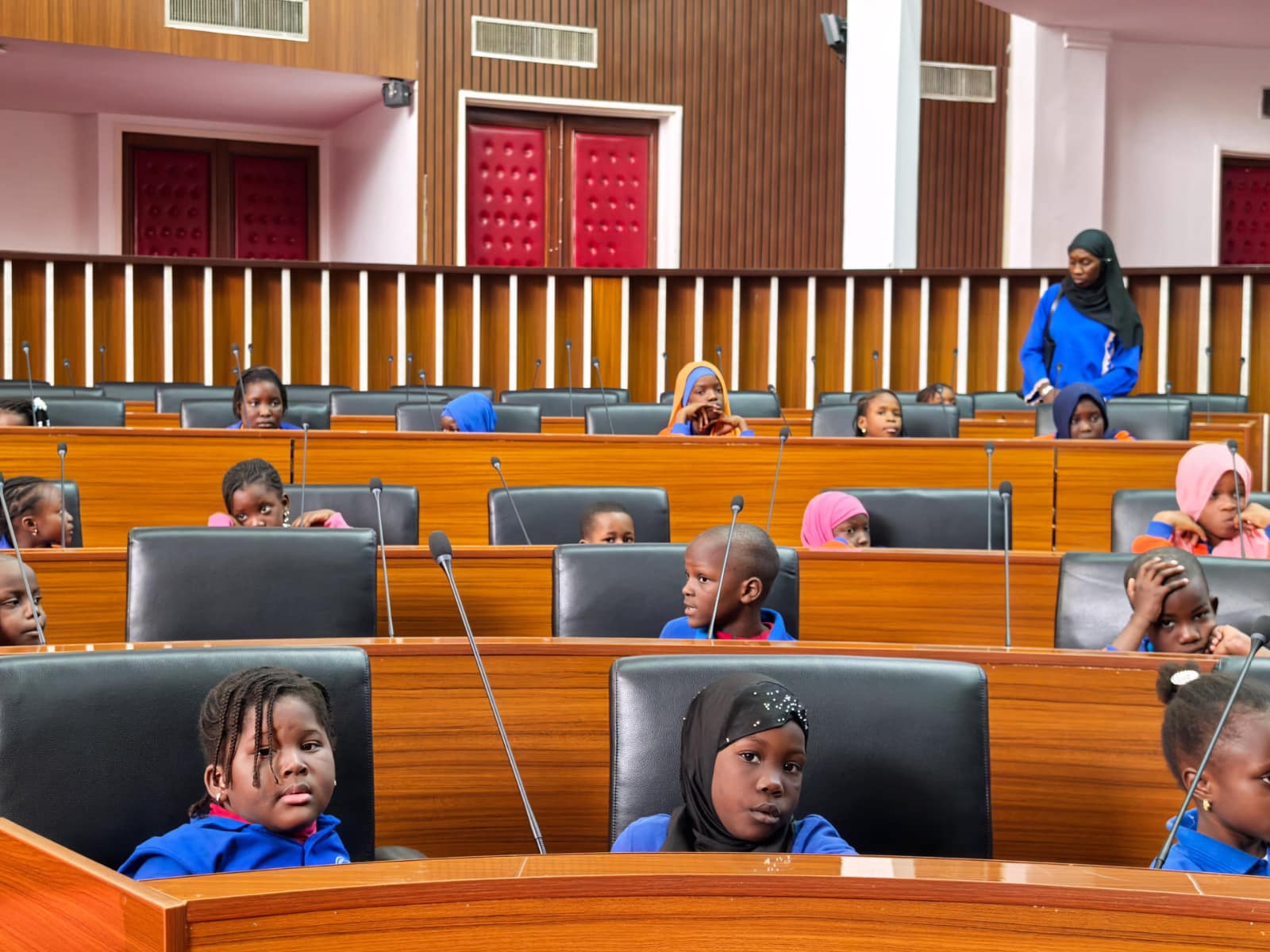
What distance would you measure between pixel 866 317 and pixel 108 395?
4.56 m

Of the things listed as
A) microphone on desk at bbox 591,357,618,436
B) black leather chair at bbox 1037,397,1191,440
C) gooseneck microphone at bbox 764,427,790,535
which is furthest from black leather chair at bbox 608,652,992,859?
black leather chair at bbox 1037,397,1191,440

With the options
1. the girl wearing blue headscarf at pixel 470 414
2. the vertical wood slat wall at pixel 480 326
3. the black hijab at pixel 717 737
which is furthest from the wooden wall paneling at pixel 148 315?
the black hijab at pixel 717 737

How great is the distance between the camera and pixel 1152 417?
5.74 meters

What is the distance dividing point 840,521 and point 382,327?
19.3 ft

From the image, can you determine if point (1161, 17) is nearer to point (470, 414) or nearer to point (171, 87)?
point (470, 414)

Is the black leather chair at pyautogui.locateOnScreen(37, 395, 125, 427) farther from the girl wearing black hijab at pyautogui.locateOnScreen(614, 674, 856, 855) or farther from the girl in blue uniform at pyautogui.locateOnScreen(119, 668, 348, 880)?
the girl wearing black hijab at pyautogui.locateOnScreen(614, 674, 856, 855)

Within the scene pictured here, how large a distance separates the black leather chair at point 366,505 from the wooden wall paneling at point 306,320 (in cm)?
537

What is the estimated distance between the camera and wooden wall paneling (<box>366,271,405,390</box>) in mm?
9336

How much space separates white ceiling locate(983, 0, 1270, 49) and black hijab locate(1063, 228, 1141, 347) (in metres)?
3.72

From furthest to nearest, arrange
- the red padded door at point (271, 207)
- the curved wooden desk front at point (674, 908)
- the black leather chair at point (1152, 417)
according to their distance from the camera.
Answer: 1. the red padded door at point (271, 207)
2. the black leather chair at point (1152, 417)
3. the curved wooden desk front at point (674, 908)

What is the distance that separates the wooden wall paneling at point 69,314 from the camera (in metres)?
9.23

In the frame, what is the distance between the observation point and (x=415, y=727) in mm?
2389

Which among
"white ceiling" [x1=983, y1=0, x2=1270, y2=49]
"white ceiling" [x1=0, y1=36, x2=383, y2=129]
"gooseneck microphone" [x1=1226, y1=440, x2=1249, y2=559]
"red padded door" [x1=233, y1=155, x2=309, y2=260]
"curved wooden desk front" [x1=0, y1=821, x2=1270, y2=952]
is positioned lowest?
"curved wooden desk front" [x1=0, y1=821, x2=1270, y2=952]

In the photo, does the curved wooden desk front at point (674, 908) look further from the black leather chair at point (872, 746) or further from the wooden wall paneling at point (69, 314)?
the wooden wall paneling at point (69, 314)
